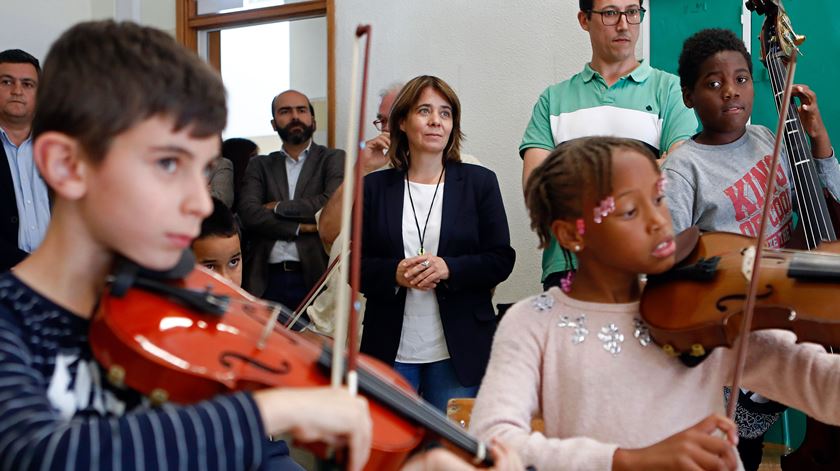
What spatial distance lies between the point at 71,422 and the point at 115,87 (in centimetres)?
36

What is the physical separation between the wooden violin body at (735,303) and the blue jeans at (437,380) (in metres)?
1.21

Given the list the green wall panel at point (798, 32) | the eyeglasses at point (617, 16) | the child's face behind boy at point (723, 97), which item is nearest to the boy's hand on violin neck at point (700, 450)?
the child's face behind boy at point (723, 97)

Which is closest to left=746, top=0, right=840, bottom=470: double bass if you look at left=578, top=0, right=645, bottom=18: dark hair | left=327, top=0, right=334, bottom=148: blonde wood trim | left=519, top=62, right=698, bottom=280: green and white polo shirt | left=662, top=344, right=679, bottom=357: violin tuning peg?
left=519, top=62, right=698, bottom=280: green and white polo shirt

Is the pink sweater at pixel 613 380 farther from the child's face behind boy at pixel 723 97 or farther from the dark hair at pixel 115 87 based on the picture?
the child's face behind boy at pixel 723 97

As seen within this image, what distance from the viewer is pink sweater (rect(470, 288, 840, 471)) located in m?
1.39

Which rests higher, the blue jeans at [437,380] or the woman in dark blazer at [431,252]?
the woman in dark blazer at [431,252]

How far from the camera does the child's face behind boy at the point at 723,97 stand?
2258mm

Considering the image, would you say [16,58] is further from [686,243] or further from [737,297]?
[737,297]

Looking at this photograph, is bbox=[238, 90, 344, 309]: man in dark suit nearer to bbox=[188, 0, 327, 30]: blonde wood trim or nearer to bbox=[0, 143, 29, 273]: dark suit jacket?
bbox=[188, 0, 327, 30]: blonde wood trim

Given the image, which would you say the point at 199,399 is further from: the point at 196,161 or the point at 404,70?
the point at 404,70

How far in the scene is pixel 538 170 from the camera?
1607mm

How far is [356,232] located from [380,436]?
0.78 feet

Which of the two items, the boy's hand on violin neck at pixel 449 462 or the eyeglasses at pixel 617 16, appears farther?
the eyeglasses at pixel 617 16

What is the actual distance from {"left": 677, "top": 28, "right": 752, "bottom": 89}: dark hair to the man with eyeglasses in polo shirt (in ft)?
0.90
